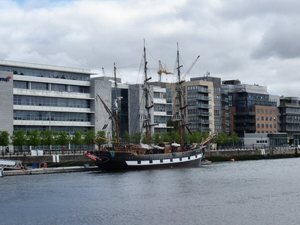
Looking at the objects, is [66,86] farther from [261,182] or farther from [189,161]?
[261,182]

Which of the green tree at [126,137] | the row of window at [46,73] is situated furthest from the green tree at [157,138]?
the row of window at [46,73]

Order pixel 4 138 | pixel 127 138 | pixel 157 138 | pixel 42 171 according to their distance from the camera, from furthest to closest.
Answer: pixel 157 138, pixel 127 138, pixel 4 138, pixel 42 171

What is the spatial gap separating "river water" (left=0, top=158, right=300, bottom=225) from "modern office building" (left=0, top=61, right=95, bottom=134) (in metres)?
61.5

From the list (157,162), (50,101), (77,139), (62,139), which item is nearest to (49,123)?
(50,101)

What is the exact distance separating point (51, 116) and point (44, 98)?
201 inches

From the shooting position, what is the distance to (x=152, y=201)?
6994 centimetres

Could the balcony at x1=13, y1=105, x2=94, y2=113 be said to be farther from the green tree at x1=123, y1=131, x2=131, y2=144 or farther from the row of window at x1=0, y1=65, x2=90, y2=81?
the green tree at x1=123, y1=131, x2=131, y2=144

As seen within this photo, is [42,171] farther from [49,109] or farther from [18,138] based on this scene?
[49,109]

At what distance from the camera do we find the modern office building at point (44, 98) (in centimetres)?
16175

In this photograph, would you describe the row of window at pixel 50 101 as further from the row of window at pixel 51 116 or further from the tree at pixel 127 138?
the tree at pixel 127 138

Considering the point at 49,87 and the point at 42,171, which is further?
the point at 49,87

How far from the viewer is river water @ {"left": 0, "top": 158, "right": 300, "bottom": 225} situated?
189ft

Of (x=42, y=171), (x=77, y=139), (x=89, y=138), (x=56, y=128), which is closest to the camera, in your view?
(x=42, y=171)

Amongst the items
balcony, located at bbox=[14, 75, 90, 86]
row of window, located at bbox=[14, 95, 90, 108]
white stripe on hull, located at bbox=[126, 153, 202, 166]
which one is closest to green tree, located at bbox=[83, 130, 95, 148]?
row of window, located at bbox=[14, 95, 90, 108]
